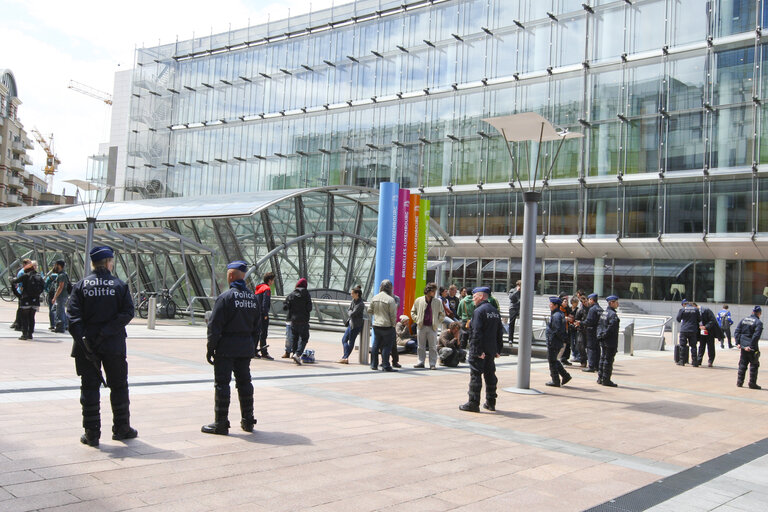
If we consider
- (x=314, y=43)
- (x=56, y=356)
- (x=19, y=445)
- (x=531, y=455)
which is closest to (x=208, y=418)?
(x=19, y=445)

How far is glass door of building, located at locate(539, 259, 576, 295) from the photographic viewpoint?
1570 inches

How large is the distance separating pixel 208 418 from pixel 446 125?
38.3 m

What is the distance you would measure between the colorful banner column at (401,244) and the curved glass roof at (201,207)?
6.28m

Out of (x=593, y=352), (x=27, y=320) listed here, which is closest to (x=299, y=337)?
(x=27, y=320)

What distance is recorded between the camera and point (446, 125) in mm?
43750

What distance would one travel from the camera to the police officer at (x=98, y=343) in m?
5.76

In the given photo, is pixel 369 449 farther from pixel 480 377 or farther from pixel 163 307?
pixel 163 307

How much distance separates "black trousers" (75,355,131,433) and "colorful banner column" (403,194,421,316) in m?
11.9

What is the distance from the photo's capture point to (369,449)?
245 inches

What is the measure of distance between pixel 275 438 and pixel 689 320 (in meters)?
13.8

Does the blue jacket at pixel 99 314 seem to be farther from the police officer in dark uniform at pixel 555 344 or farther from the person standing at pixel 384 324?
the police officer in dark uniform at pixel 555 344

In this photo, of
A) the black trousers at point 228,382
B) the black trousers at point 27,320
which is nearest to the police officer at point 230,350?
the black trousers at point 228,382

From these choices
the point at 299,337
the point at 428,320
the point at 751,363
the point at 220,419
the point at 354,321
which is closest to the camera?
the point at 220,419

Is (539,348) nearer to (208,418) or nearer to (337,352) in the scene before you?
(337,352)
